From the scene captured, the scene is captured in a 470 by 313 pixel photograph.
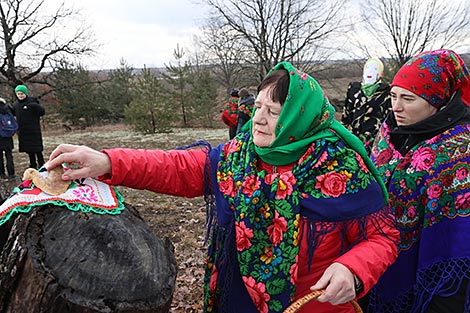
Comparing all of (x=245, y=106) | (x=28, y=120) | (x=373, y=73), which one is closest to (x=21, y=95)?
(x=28, y=120)

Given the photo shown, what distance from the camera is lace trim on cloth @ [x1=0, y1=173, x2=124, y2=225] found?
1284mm

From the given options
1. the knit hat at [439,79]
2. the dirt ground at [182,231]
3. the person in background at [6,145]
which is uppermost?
the knit hat at [439,79]

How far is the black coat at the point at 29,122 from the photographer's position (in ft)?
24.8

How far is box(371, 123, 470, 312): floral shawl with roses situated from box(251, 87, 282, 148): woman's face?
0.82 metres

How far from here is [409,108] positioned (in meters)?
1.81

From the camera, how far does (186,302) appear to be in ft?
11.7

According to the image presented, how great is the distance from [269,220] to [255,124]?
15.4 inches

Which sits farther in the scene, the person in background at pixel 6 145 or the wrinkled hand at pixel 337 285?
the person in background at pixel 6 145

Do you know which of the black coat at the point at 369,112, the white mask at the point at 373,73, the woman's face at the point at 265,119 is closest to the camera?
the woman's face at the point at 265,119

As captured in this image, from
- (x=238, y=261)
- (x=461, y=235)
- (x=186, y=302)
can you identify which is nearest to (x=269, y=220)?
(x=238, y=261)

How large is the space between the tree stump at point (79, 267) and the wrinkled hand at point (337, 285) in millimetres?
551

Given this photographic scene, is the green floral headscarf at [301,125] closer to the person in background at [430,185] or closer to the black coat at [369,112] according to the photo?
the person in background at [430,185]

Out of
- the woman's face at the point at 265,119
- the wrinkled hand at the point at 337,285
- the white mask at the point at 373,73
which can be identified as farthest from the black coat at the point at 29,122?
the wrinkled hand at the point at 337,285

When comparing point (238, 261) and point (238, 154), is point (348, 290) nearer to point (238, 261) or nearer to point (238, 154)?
point (238, 261)
